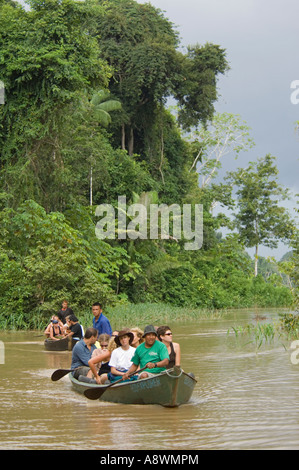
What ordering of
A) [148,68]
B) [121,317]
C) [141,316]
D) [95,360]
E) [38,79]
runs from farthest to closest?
1. [148,68]
2. [141,316]
3. [38,79]
4. [121,317]
5. [95,360]

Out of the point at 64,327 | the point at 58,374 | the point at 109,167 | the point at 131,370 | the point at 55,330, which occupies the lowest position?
the point at 58,374

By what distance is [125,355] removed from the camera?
33.2 ft

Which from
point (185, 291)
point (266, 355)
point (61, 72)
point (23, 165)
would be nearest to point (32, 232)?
point (23, 165)

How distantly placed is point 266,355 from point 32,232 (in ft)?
36.1

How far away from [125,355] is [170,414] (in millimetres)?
1401

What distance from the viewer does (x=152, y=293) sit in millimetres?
35000

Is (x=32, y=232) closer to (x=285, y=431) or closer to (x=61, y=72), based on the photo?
(x=61, y=72)

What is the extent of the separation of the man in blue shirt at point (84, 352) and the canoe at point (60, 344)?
17.1 feet

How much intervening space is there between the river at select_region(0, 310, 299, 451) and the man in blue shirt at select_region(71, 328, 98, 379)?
40 cm

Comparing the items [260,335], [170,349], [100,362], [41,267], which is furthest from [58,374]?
[41,267]

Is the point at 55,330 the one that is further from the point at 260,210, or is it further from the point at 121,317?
the point at 260,210

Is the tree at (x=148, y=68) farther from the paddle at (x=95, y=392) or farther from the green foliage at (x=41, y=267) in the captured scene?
the paddle at (x=95, y=392)

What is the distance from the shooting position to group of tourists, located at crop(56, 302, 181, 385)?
946cm

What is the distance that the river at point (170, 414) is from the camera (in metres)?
7.54
